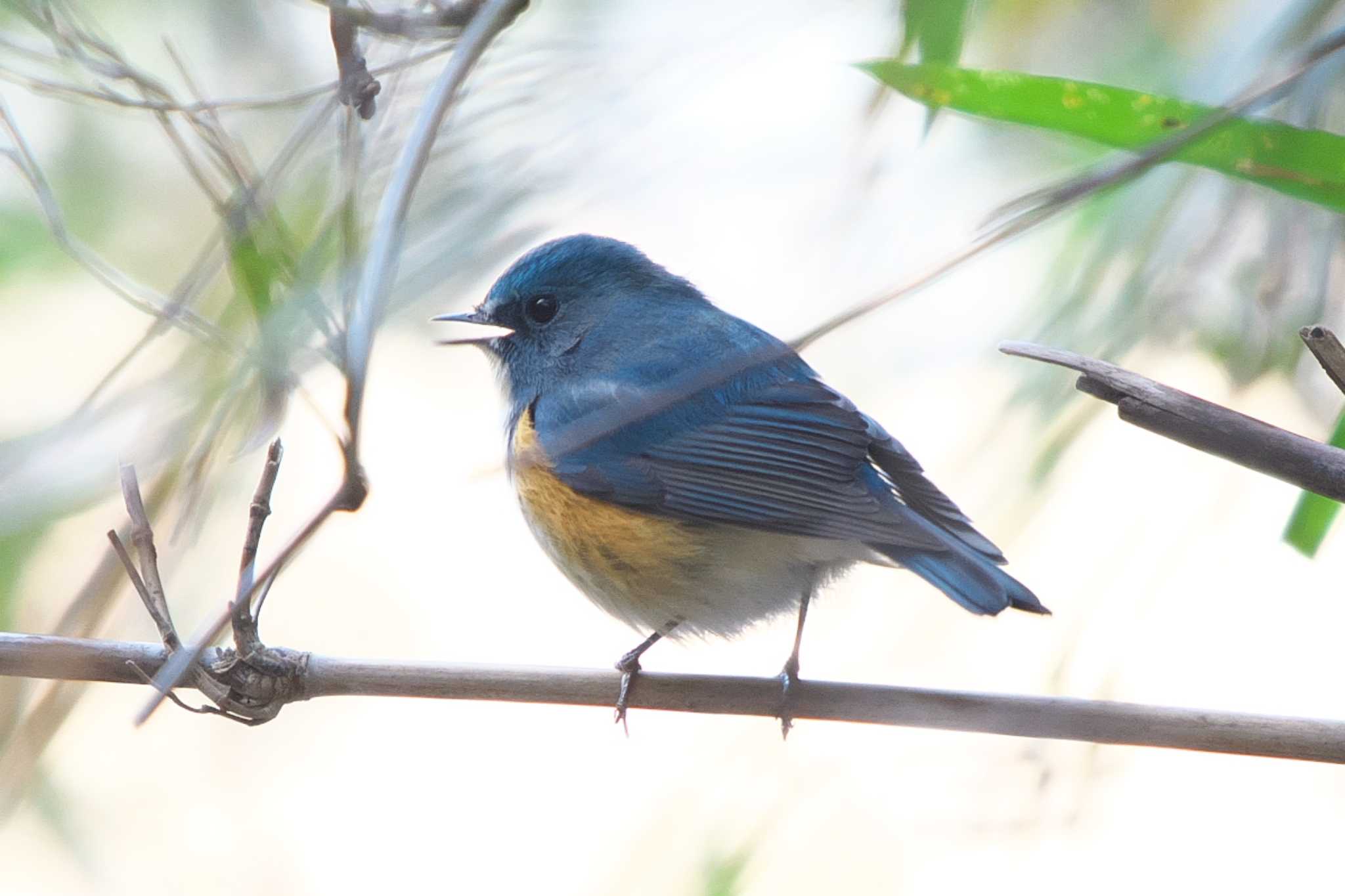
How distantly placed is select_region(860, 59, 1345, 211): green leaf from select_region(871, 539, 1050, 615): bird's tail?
1.62ft

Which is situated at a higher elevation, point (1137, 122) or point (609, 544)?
point (1137, 122)

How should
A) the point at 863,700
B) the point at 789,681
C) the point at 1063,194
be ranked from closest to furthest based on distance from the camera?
the point at 1063,194, the point at 863,700, the point at 789,681

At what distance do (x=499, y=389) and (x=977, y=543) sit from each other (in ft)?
3.59

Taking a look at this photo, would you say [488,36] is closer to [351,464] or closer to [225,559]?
[351,464]

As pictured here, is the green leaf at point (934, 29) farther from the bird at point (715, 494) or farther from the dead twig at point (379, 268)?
the bird at point (715, 494)

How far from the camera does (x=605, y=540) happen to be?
1.92 metres

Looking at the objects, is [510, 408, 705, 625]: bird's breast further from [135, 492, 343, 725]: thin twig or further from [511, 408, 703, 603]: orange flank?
[135, 492, 343, 725]: thin twig

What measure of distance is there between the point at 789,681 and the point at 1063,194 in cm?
94

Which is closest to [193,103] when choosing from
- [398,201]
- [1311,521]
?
[398,201]

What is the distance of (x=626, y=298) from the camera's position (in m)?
2.36

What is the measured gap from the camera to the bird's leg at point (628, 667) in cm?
154

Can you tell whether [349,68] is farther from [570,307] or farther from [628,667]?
[570,307]

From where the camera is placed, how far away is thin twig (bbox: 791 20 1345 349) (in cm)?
78

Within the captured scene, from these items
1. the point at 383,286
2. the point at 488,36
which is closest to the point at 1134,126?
the point at 488,36
